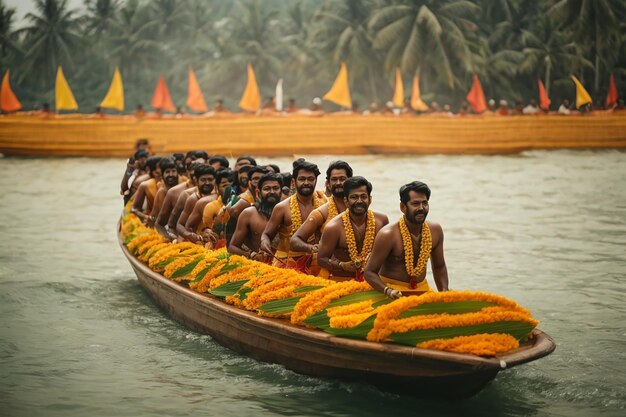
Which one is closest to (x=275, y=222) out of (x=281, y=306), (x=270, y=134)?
(x=281, y=306)

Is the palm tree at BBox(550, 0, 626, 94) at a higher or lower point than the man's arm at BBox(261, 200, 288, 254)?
higher

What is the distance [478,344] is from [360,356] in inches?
25.9

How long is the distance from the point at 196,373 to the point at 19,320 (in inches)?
103

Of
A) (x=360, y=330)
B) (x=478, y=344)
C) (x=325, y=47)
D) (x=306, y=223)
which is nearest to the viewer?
(x=478, y=344)

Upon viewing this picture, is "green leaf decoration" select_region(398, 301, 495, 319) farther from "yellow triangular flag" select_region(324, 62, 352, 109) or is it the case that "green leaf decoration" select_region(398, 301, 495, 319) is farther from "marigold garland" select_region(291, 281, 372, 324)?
"yellow triangular flag" select_region(324, 62, 352, 109)

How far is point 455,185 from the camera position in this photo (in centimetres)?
1866

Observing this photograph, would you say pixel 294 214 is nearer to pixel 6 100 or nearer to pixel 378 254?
A: pixel 378 254

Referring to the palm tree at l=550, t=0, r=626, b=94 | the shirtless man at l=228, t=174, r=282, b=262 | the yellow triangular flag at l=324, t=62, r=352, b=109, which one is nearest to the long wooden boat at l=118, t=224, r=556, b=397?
the shirtless man at l=228, t=174, r=282, b=262

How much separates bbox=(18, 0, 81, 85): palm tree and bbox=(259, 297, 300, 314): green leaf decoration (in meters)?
30.1

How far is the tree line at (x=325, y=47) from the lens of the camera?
2717cm

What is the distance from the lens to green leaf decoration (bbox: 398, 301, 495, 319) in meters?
4.98

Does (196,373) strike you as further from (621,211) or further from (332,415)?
(621,211)

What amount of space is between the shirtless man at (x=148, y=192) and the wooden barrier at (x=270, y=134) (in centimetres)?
1294

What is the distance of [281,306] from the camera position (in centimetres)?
577
